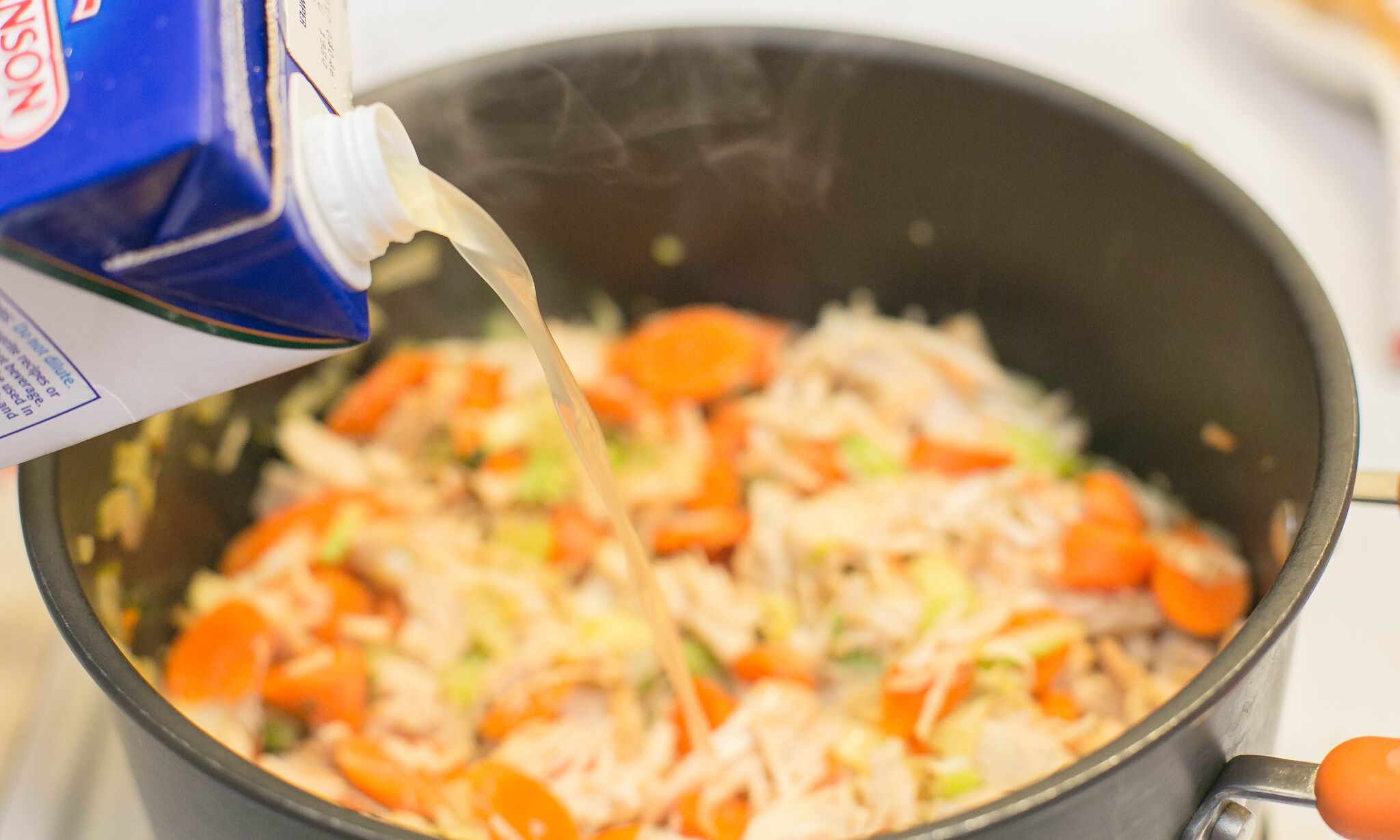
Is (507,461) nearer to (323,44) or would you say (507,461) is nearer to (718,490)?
(718,490)

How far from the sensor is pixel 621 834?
2.79 feet

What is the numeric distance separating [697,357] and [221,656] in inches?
22.0

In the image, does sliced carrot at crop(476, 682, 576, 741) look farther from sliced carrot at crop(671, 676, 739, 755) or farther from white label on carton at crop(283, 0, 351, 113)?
white label on carton at crop(283, 0, 351, 113)

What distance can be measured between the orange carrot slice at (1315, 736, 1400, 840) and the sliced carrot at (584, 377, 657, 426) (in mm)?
771

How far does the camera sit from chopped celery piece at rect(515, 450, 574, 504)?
119 cm

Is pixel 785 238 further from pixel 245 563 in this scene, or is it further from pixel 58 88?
pixel 58 88

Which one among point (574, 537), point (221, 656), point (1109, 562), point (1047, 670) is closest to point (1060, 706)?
point (1047, 670)

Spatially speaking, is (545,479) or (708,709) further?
(545,479)

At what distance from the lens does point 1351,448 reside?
689mm

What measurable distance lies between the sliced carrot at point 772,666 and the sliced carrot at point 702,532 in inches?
5.0

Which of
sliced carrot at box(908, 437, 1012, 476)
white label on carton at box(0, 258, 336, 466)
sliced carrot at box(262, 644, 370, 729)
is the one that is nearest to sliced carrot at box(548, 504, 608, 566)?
sliced carrot at box(262, 644, 370, 729)

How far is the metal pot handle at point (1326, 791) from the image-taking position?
1.87 ft

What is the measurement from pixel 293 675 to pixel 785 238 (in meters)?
0.66

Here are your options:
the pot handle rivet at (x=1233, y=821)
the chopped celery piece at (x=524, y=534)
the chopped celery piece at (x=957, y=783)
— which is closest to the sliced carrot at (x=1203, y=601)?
the chopped celery piece at (x=957, y=783)
